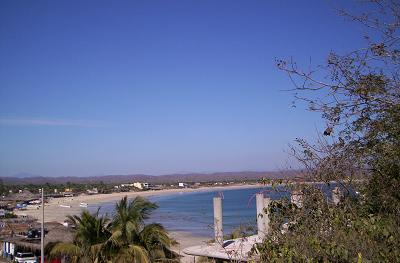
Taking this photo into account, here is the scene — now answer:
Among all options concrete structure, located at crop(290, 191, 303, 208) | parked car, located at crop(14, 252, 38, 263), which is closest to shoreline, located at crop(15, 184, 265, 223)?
parked car, located at crop(14, 252, 38, 263)

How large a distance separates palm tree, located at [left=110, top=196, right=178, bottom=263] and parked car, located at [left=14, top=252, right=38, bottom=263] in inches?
423

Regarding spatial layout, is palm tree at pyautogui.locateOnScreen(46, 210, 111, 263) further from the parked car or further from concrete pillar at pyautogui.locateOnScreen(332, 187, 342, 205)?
the parked car

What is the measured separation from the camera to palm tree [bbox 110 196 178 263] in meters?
13.7

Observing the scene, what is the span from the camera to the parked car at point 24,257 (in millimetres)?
23869

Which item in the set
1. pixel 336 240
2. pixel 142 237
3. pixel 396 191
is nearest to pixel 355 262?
pixel 336 240

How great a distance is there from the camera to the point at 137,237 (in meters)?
14.5

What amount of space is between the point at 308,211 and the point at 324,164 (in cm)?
55

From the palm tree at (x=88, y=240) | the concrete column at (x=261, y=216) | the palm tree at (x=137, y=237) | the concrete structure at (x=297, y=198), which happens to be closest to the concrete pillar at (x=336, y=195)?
the concrete structure at (x=297, y=198)

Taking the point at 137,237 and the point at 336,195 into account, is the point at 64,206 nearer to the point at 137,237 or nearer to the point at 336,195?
the point at 137,237

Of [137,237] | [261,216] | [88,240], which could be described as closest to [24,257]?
[88,240]

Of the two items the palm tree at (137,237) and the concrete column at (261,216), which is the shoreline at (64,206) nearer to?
the palm tree at (137,237)

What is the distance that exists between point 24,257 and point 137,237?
12.7 metres

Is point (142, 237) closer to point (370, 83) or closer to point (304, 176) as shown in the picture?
point (304, 176)

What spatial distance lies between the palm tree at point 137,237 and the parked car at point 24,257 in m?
10.7
